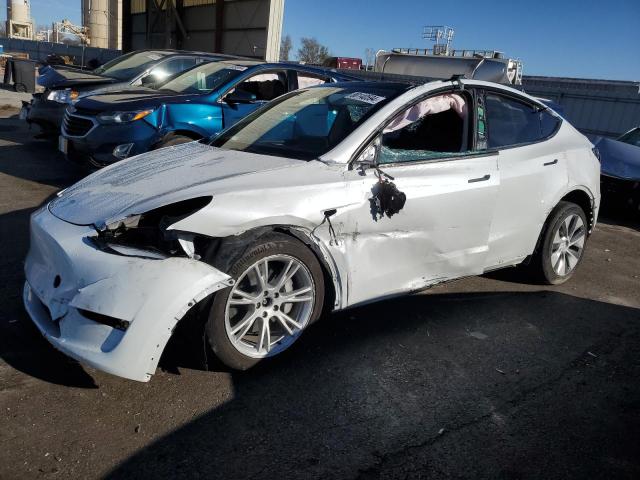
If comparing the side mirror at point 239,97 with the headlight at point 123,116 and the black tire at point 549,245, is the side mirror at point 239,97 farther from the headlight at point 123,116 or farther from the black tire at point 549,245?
the black tire at point 549,245

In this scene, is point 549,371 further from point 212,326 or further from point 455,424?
point 212,326

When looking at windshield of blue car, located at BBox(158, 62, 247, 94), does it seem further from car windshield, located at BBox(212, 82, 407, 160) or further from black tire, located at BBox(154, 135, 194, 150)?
car windshield, located at BBox(212, 82, 407, 160)

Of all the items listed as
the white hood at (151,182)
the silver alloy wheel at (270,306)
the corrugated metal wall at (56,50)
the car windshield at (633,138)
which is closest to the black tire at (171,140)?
the white hood at (151,182)

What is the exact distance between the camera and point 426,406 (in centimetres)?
293

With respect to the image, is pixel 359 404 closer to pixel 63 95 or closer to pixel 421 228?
pixel 421 228

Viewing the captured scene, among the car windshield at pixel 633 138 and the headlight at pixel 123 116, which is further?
the car windshield at pixel 633 138

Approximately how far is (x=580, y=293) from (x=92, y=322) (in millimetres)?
3951

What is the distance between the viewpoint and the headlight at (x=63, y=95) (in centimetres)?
870

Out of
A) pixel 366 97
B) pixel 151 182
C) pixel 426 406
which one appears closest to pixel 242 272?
pixel 151 182

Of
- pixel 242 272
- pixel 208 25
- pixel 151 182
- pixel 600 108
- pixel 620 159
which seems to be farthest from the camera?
pixel 208 25

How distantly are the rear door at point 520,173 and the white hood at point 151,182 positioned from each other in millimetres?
1645

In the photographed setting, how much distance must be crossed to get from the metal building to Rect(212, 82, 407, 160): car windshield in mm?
17920

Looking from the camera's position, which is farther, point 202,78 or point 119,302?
point 202,78

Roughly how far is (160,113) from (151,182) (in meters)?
3.96
